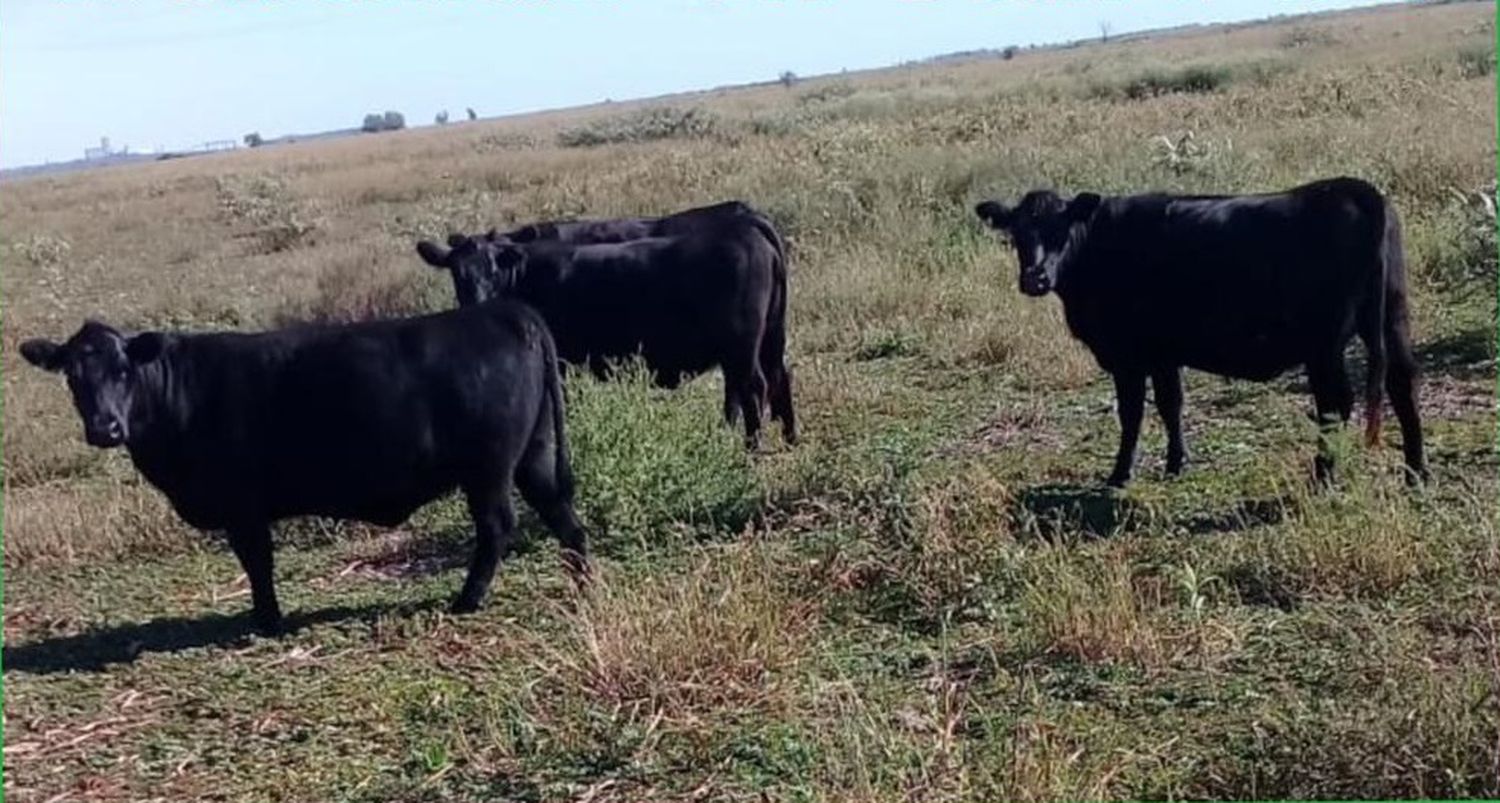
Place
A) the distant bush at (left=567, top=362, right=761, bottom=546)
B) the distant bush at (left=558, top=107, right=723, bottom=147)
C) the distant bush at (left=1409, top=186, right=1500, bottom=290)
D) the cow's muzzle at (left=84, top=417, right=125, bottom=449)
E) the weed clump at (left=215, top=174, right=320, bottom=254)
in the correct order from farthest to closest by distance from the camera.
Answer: the distant bush at (left=558, top=107, right=723, bottom=147) → the weed clump at (left=215, top=174, right=320, bottom=254) → the distant bush at (left=1409, top=186, right=1500, bottom=290) → the distant bush at (left=567, top=362, right=761, bottom=546) → the cow's muzzle at (left=84, top=417, right=125, bottom=449)

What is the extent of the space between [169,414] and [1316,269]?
494 centimetres

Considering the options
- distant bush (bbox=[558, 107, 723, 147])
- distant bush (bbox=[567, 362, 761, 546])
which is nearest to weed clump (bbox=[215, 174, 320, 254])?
distant bush (bbox=[558, 107, 723, 147])

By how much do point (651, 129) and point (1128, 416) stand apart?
112 feet

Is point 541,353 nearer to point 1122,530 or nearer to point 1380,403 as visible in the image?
point 1122,530

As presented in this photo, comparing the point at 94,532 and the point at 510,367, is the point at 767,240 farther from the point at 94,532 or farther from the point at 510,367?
the point at 94,532

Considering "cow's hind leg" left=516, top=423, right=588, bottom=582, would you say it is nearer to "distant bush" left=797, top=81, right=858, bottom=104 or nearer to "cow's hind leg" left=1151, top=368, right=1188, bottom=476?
"cow's hind leg" left=1151, top=368, right=1188, bottom=476

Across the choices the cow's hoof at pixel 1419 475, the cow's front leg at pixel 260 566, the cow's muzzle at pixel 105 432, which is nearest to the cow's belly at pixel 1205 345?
the cow's hoof at pixel 1419 475

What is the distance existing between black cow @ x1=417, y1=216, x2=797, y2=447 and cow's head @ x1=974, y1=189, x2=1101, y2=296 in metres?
1.90

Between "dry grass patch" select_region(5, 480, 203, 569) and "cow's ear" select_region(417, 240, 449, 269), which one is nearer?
"dry grass patch" select_region(5, 480, 203, 569)

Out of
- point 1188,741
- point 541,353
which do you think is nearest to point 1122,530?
point 1188,741

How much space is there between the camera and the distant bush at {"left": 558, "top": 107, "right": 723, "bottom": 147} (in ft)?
129

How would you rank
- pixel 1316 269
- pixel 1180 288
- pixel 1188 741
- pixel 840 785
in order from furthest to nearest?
1. pixel 1180 288
2. pixel 1316 269
3. pixel 1188 741
4. pixel 840 785

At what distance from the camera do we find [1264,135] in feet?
62.0

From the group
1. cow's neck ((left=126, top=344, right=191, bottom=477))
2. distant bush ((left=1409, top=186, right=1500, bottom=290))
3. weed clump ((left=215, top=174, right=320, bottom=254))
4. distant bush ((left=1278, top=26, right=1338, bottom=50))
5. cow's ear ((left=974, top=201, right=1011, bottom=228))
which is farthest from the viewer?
distant bush ((left=1278, top=26, right=1338, bottom=50))
